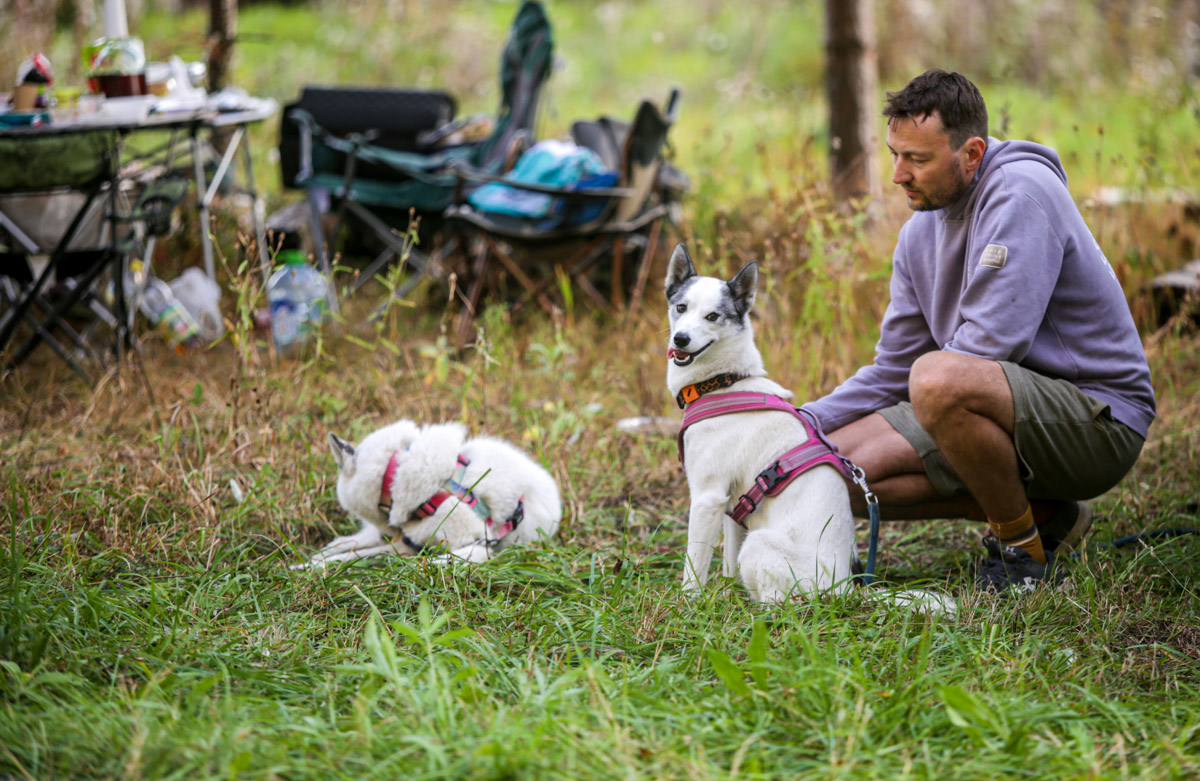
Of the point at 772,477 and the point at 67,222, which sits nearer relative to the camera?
the point at 772,477

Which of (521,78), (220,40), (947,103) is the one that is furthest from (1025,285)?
(220,40)

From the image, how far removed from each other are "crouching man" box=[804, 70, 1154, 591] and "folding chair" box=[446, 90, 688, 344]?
2154 millimetres

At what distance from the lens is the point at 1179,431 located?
359cm

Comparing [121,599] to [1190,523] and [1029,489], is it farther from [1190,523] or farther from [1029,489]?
[1190,523]

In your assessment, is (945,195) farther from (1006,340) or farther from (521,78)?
(521,78)

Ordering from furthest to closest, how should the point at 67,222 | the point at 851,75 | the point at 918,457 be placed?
the point at 851,75 → the point at 67,222 → the point at 918,457

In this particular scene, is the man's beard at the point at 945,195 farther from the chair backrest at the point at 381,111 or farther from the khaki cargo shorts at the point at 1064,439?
the chair backrest at the point at 381,111

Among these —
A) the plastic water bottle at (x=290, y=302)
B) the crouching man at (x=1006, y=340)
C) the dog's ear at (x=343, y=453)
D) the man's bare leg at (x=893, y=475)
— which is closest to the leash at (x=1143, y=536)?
the crouching man at (x=1006, y=340)

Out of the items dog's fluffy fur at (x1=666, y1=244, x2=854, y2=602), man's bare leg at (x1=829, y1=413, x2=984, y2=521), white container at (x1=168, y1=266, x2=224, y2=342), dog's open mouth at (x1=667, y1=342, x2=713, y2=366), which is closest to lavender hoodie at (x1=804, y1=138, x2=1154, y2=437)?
man's bare leg at (x1=829, y1=413, x2=984, y2=521)

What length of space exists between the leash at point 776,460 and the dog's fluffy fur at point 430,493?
0.60m

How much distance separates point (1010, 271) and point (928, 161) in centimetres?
38

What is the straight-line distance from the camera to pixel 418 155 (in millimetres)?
6211

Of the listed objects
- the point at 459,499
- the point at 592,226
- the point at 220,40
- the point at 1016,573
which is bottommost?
the point at 1016,573

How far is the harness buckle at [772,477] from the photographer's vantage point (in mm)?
2422
